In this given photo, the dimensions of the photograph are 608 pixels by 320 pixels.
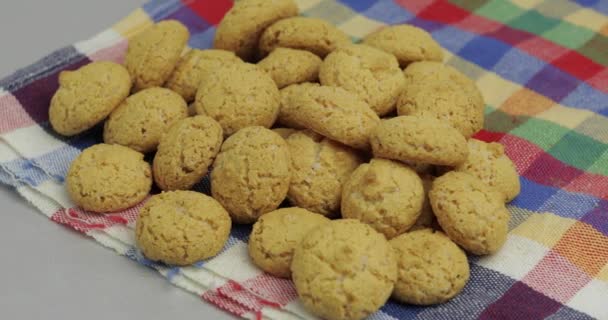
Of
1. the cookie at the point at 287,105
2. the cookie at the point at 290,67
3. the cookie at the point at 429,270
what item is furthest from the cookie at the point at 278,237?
the cookie at the point at 290,67

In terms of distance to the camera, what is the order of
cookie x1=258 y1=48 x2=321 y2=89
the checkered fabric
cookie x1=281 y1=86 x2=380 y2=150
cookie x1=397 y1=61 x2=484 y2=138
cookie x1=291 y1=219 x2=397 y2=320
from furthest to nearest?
cookie x1=258 y1=48 x2=321 y2=89
cookie x1=397 y1=61 x2=484 y2=138
cookie x1=281 y1=86 x2=380 y2=150
the checkered fabric
cookie x1=291 y1=219 x2=397 y2=320

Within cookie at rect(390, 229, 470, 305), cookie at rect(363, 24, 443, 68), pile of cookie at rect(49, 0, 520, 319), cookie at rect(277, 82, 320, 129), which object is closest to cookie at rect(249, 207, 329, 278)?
pile of cookie at rect(49, 0, 520, 319)

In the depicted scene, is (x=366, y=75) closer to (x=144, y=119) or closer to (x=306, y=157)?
(x=306, y=157)

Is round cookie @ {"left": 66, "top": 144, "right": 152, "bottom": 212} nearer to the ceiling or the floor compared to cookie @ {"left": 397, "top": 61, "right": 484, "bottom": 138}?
nearer to the floor

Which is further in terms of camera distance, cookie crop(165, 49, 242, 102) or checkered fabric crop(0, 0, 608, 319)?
cookie crop(165, 49, 242, 102)

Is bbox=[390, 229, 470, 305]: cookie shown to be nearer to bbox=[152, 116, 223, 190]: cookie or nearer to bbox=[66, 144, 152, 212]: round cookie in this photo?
bbox=[152, 116, 223, 190]: cookie

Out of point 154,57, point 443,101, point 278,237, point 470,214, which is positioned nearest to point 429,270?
point 470,214

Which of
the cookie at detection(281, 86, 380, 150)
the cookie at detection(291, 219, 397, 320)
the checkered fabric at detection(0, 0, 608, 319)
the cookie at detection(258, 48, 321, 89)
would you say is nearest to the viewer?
the cookie at detection(291, 219, 397, 320)
